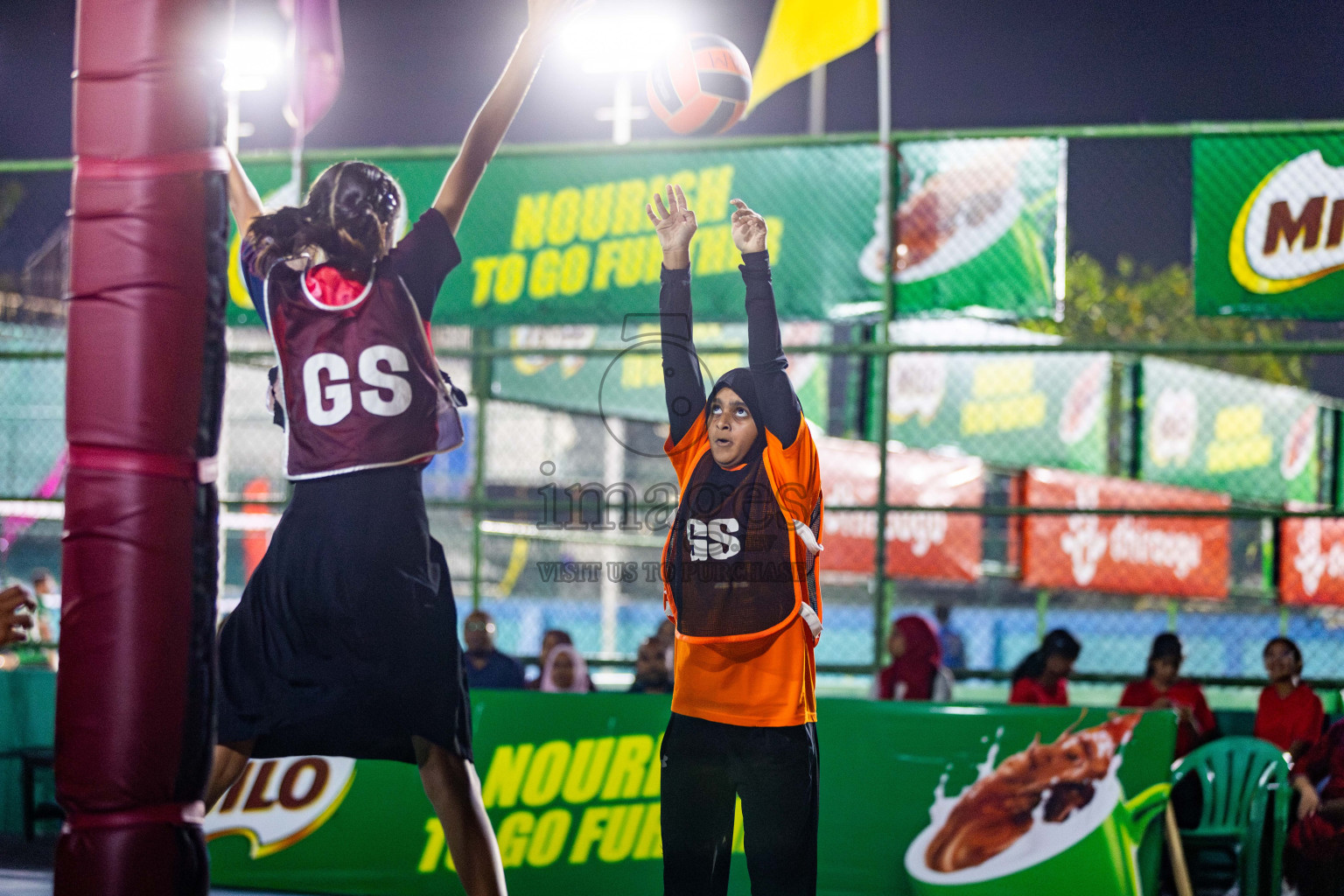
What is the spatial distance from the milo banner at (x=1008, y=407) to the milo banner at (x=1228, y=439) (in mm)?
618

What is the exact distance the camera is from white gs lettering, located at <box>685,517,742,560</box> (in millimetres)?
4418

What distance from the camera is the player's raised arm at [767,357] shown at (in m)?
4.43

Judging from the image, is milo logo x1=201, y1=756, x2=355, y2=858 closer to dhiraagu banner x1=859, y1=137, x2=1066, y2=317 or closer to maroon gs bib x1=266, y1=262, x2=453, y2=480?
maroon gs bib x1=266, y1=262, x2=453, y2=480

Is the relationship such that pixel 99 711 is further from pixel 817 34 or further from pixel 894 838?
pixel 817 34

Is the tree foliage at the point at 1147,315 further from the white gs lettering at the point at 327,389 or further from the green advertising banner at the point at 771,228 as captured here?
the white gs lettering at the point at 327,389

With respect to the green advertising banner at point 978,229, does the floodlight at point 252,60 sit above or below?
above

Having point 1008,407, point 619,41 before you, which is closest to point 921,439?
point 1008,407

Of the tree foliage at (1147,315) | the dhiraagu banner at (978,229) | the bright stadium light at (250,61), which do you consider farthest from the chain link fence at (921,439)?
the tree foliage at (1147,315)

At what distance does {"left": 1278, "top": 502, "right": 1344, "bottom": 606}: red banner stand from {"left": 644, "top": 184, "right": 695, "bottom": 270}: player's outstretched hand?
28.5 feet

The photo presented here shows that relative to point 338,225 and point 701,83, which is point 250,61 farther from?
point 338,225

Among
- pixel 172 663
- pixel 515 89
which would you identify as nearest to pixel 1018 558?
pixel 515 89

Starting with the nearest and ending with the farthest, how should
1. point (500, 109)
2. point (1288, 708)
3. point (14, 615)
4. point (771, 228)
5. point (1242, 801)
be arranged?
point (14, 615) < point (500, 109) < point (1242, 801) < point (1288, 708) < point (771, 228)

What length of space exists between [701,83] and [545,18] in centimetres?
115

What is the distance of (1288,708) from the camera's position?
22.4ft
